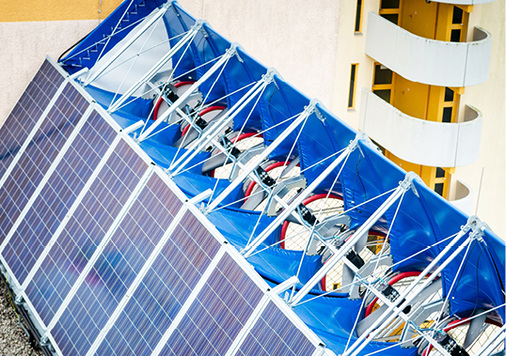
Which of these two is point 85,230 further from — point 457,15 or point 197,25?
point 457,15

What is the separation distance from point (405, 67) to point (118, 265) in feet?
33.8

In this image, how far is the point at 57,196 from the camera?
39.7 ft

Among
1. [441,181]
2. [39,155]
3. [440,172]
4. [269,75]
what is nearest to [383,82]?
[440,172]

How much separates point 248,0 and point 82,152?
6166mm

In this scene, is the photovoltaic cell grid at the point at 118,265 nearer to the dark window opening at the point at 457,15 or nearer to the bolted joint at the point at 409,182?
the bolted joint at the point at 409,182

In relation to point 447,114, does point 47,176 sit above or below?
above

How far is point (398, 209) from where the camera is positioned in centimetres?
978

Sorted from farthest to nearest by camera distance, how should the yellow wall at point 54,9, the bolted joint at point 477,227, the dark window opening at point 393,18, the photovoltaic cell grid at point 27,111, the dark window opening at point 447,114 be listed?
1. the dark window opening at point 447,114
2. the dark window opening at point 393,18
3. the yellow wall at point 54,9
4. the photovoltaic cell grid at point 27,111
5. the bolted joint at point 477,227

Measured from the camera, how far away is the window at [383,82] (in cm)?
2005

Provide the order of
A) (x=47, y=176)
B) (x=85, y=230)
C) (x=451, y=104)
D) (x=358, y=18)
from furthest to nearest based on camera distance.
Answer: (x=451, y=104) → (x=358, y=18) → (x=47, y=176) → (x=85, y=230)

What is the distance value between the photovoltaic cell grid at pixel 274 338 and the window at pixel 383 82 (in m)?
12.1

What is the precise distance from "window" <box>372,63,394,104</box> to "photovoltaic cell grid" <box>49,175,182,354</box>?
1040 centimetres

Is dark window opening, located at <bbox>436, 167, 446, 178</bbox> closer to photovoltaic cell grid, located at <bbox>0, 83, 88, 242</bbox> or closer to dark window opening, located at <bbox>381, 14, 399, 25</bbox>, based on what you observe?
dark window opening, located at <bbox>381, 14, 399, 25</bbox>

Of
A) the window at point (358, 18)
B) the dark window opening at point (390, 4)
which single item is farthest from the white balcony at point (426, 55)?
the dark window opening at point (390, 4)
